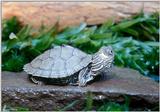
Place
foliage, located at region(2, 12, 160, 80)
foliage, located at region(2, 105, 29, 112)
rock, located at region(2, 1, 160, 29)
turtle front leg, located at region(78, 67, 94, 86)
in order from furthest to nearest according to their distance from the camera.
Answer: rock, located at region(2, 1, 160, 29)
foliage, located at region(2, 12, 160, 80)
turtle front leg, located at region(78, 67, 94, 86)
foliage, located at region(2, 105, 29, 112)

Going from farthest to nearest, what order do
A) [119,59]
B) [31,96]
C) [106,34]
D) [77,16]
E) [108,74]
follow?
[77,16] → [106,34] → [119,59] → [108,74] → [31,96]

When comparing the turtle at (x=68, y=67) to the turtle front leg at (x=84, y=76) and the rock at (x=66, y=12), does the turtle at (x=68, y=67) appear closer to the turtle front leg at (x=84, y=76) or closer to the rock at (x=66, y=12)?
the turtle front leg at (x=84, y=76)

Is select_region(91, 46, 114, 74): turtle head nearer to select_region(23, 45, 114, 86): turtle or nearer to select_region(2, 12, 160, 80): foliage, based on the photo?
select_region(23, 45, 114, 86): turtle

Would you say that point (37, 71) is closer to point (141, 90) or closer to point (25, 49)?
point (141, 90)

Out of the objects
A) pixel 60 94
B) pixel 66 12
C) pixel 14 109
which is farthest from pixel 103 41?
pixel 14 109

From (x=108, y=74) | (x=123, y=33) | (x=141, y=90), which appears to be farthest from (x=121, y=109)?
(x=123, y=33)

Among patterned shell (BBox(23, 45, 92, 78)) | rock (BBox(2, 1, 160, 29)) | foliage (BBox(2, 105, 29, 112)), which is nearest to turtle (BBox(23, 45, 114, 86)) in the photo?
patterned shell (BBox(23, 45, 92, 78))

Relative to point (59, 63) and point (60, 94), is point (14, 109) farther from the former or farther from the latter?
point (59, 63)
